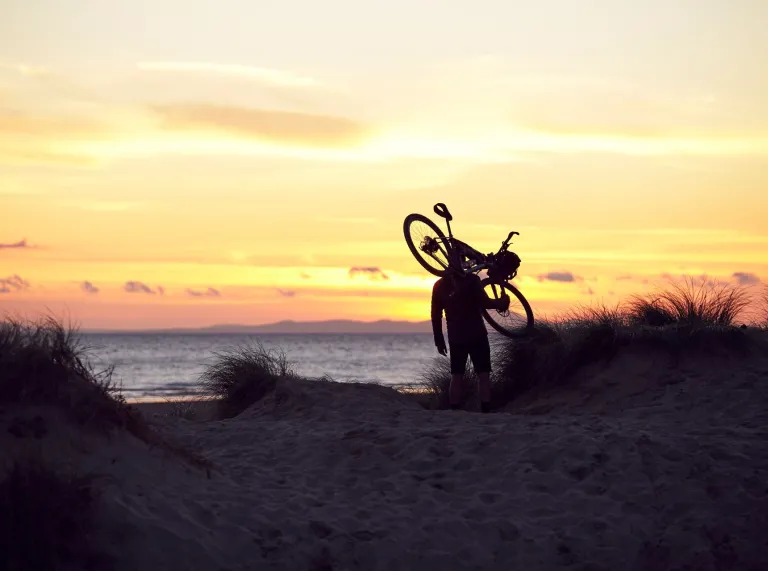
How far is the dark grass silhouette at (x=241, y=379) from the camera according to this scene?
1348 cm

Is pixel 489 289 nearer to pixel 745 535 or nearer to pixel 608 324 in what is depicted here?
pixel 608 324

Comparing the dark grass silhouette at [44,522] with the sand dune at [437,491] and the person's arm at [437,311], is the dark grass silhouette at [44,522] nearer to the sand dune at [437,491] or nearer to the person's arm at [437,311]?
the sand dune at [437,491]

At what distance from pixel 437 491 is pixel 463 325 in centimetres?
423

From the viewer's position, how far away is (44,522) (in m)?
6.02

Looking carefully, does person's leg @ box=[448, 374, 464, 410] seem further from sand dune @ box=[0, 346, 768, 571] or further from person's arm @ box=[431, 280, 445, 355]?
sand dune @ box=[0, 346, 768, 571]

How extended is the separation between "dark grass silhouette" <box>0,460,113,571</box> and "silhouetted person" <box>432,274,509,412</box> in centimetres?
659

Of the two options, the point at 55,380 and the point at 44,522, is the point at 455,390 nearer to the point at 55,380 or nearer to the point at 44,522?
the point at 55,380

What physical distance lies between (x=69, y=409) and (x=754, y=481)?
646 centimetres

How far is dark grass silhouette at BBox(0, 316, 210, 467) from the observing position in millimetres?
7129

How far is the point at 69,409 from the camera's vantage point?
23.6ft

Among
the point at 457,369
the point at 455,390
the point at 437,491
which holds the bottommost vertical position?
the point at 437,491

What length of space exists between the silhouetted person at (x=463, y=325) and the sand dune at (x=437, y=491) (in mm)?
1433

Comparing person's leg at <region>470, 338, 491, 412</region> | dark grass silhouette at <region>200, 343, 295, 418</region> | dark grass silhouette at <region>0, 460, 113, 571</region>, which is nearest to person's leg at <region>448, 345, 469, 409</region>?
person's leg at <region>470, 338, 491, 412</region>

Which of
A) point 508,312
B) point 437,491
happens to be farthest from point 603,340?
point 437,491
